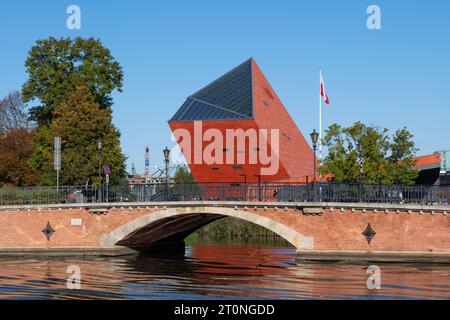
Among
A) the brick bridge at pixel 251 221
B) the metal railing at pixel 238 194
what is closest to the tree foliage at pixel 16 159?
the metal railing at pixel 238 194

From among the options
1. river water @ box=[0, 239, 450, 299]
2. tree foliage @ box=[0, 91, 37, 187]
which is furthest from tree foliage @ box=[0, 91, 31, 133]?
river water @ box=[0, 239, 450, 299]

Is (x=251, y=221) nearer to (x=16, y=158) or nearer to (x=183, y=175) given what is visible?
(x=16, y=158)

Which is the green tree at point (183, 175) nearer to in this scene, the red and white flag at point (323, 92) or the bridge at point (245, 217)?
the red and white flag at point (323, 92)

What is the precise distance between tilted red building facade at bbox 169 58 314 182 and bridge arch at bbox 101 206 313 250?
1334 cm

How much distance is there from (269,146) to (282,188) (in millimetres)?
19461

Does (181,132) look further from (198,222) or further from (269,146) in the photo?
(198,222)

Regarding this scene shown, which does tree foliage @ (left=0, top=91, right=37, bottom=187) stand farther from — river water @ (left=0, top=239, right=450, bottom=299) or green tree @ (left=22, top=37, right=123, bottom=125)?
river water @ (left=0, top=239, right=450, bottom=299)

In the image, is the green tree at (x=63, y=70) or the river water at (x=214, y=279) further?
the green tree at (x=63, y=70)

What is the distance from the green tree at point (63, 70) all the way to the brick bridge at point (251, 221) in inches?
669

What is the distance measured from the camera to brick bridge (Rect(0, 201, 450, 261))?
1497 inches

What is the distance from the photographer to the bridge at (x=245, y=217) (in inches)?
1505

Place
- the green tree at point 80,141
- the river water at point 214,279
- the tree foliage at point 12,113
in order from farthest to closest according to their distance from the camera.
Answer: the tree foliage at point 12,113 → the green tree at point 80,141 → the river water at point 214,279

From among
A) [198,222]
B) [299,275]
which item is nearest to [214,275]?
[299,275]

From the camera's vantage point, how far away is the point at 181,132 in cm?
6481
